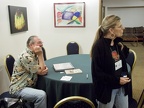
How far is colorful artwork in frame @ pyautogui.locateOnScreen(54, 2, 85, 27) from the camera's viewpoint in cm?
418

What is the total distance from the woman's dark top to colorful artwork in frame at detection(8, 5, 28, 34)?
211cm

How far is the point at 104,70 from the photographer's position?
5.13 feet

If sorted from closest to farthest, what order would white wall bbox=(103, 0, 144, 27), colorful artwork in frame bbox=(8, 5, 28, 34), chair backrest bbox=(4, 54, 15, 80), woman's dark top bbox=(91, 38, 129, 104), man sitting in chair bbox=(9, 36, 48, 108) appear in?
woman's dark top bbox=(91, 38, 129, 104) → man sitting in chair bbox=(9, 36, 48, 108) → chair backrest bbox=(4, 54, 15, 80) → colorful artwork in frame bbox=(8, 5, 28, 34) → white wall bbox=(103, 0, 144, 27)

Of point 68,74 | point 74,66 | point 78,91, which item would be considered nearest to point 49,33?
point 74,66

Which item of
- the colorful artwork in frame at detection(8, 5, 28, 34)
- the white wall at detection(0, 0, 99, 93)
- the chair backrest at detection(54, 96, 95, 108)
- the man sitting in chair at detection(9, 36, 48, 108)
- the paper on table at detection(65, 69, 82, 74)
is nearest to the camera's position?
the chair backrest at detection(54, 96, 95, 108)

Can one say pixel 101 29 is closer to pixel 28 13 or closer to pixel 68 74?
pixel 68 74

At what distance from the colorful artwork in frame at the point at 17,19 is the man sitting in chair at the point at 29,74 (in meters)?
1.16

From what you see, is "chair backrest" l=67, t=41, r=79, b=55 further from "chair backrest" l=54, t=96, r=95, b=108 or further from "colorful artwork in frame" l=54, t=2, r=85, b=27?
"chair backrest" l=54, t=96, r=95, b=108

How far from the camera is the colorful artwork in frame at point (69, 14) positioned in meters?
4.18

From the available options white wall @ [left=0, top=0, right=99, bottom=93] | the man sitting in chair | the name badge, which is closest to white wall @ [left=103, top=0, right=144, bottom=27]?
white wall @ [left=0, top=0, right=99, bottom=93]

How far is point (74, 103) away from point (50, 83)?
2.56 feet

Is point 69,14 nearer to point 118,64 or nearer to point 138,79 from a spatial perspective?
point 138,79

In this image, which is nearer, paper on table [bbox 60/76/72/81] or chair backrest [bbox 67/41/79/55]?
paper on table [bbox 60/76/72/81]

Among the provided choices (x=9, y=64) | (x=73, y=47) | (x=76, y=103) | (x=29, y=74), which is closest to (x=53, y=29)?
(x=73, y=47)
